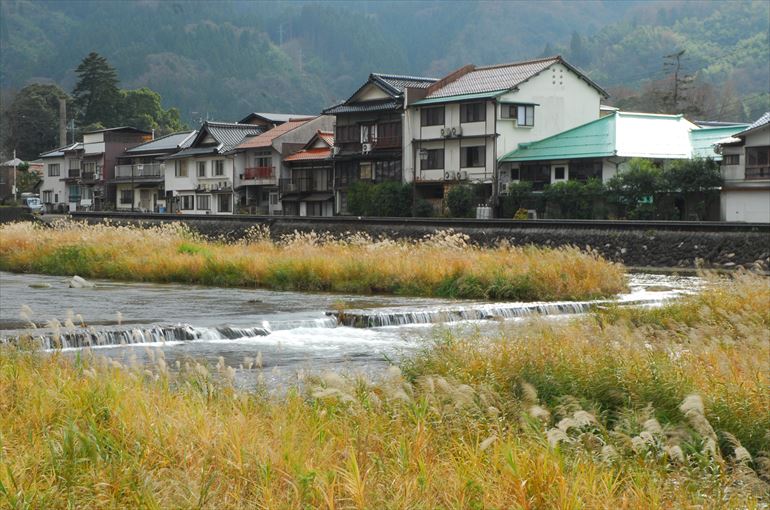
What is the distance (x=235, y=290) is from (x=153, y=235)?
859 cm

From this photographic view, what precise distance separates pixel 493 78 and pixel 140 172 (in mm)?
35625

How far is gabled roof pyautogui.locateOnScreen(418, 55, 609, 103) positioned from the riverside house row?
0.09 meters

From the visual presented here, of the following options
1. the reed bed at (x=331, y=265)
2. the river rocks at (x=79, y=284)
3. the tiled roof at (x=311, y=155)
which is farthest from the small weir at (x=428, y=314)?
the tiled roof at (x=311, y=155)

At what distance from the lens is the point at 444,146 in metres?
55.1

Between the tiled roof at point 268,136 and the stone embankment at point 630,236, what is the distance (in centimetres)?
2277

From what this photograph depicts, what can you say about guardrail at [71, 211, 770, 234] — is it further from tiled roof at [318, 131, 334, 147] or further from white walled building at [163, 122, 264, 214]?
white walled building at [163, 122, 264, 214]

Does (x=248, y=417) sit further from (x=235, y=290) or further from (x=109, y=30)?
(x=109, y=30)

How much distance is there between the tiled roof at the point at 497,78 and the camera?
5350 cm

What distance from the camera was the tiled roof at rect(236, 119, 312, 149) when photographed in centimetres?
6594

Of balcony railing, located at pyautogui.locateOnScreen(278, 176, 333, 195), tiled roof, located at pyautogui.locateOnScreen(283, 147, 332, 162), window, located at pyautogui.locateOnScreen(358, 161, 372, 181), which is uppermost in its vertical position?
tiled roof, located at pyautogui.locateOnScreen(283, 147, 332, 162)

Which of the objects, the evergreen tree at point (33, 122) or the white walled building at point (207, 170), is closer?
the white walled building at point (207, 170)

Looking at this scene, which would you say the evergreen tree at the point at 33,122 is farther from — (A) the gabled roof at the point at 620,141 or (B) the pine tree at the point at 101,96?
(A) the gabled roof at the point at 620,141

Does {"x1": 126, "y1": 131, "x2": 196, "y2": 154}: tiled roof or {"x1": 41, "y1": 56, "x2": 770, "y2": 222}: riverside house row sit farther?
{"x1": 126, "y1": 131, "x2": 196, "y2": 154}: tiled roof

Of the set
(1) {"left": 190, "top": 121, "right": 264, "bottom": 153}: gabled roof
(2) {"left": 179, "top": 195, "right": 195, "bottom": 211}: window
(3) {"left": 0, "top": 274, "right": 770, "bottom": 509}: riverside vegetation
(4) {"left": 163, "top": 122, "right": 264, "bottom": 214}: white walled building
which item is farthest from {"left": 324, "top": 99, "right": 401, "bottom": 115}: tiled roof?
(3) {"left": 0, "top": 274, "right": 770, "bottom": 509}: riverside vegetation
